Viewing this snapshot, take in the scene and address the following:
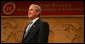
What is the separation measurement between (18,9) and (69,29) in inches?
66.8

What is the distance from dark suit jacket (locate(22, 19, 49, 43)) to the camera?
109 inches

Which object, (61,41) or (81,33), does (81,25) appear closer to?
(81,33)

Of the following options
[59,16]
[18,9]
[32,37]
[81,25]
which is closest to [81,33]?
[81,25]

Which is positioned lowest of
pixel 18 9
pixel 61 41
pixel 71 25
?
pixel 61 41

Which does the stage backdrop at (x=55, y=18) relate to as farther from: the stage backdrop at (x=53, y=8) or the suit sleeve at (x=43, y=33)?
the suit sleeve at (x=43, y=33)

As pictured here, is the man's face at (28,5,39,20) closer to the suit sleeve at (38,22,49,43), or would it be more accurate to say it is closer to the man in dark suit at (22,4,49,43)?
the man in dark suit at (22,4,49,43)

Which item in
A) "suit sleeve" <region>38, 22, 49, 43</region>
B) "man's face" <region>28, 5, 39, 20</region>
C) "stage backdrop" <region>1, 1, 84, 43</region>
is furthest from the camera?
"stage backdrop" <region>1, 1, 84, 43</region>

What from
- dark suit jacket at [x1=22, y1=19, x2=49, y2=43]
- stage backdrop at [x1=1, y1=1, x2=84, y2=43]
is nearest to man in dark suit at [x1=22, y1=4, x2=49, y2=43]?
dark suit jacket at [x1=22, y1=19, x2=49, y2=43]

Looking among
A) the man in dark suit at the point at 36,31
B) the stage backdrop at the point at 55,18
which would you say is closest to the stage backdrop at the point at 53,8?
the stage backdrop at the point at 55,18

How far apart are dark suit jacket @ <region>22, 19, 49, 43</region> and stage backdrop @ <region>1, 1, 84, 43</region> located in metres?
Result: 4.87

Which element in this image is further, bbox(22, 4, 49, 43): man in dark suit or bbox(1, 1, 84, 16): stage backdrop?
bbox(1, 1, 84, 16): stage backdrop

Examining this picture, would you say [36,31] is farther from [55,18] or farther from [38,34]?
[55,18]

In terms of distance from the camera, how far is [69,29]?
304 inches

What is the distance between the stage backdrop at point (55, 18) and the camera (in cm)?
769
